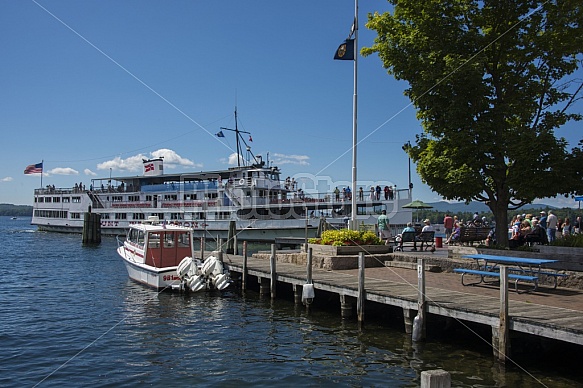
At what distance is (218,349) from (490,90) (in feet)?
35.3

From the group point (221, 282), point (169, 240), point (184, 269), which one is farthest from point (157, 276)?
point (221, 282)

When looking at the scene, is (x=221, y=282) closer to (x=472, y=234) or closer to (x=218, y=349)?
(x=218, y=349)

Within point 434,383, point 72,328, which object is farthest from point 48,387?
point 434,383

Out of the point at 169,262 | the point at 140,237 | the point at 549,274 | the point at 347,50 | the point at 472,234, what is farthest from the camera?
the point at 140,237

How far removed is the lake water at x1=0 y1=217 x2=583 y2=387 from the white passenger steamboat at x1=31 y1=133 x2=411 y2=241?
47.4 feet

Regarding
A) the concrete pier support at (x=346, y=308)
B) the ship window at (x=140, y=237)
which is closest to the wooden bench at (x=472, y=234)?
the concrete pier support at (x=346, y=308)

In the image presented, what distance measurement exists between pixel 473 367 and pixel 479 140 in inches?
292

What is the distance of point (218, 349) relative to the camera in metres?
11.1

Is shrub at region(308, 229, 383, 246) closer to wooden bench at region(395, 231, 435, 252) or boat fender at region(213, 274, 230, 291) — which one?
wooden bench at region(395, 231, 435, 252)

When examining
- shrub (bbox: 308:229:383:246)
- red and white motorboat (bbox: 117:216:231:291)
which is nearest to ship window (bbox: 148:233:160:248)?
red and white motorboat (bbox: 117:216:231:291)

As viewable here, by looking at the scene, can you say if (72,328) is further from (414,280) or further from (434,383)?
(434,383)

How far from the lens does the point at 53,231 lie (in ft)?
202

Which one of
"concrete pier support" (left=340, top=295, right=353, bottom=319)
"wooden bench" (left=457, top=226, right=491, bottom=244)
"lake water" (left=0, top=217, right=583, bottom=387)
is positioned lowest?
"lake water" (left=0, top=217, right=583, bottom=387)

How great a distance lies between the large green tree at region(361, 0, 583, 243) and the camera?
1336cm
